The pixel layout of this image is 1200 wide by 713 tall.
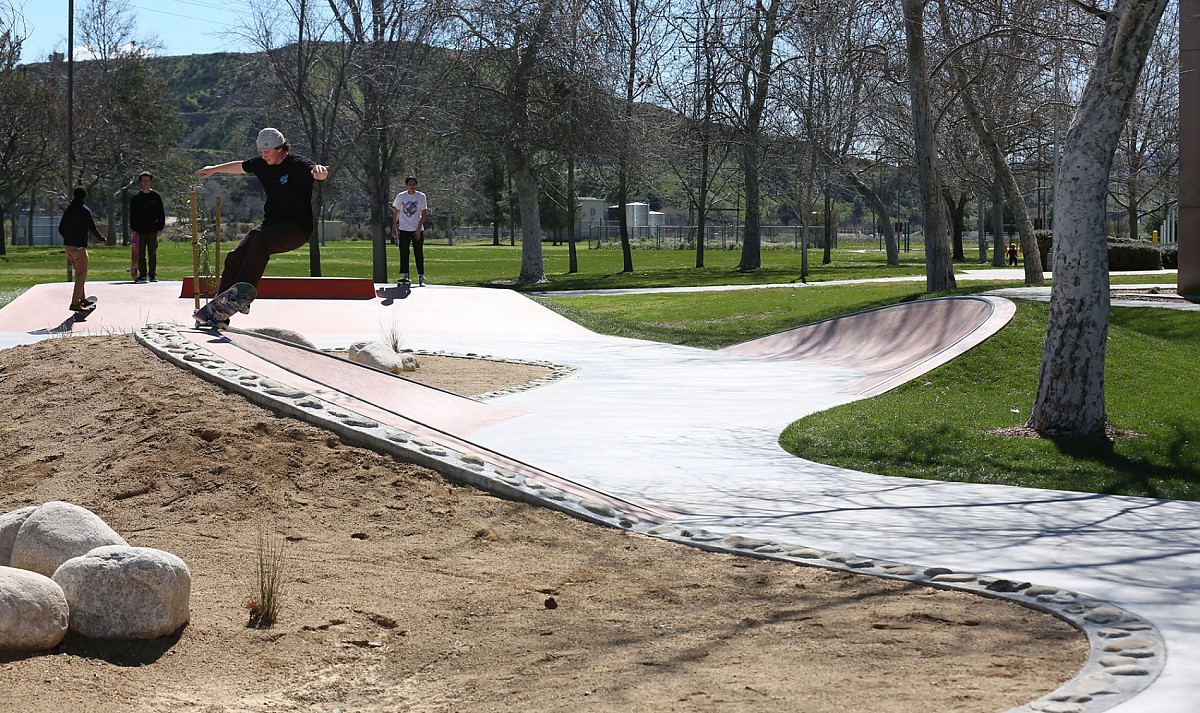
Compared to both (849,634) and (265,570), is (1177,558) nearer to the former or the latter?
(849,634)

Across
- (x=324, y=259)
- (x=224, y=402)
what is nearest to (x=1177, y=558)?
(x=224, y=402)

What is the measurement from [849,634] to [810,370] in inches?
392

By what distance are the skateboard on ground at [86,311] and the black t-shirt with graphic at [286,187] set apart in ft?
28.1

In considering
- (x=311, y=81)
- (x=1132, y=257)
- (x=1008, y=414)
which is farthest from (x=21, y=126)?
(x=1008, y=414)

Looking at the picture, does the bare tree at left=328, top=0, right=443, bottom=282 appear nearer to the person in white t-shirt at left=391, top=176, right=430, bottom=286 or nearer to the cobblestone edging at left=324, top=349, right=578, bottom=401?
the person in white t-shirt at left=391, top=176, right=430, bottom=286

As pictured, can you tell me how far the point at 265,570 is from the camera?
573 centimetres

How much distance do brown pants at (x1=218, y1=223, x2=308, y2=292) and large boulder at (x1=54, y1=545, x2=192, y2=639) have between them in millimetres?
5966

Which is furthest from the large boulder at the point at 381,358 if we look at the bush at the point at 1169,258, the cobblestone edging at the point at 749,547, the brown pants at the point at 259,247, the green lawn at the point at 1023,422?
the bush at the point at 1169,258

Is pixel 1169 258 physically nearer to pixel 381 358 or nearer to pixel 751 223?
pixel 751 223

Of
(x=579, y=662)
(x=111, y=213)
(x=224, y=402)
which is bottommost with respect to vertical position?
(x=579, y=662)

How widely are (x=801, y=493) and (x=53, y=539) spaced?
4473 millimetres

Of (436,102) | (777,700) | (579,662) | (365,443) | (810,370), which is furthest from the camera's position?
(436,102)

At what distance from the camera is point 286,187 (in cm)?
1056

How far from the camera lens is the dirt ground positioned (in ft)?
14.1
